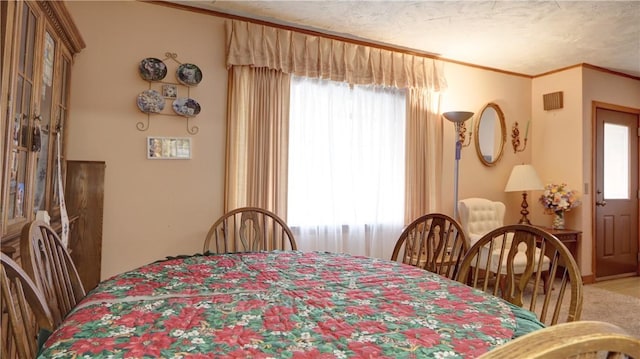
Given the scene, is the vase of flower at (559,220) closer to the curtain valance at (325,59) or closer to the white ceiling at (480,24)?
the white ceiling at (480,24)

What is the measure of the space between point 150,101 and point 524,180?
3813mm

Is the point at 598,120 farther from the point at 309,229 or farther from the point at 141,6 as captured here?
the point at 141,6

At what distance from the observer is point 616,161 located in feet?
15.1

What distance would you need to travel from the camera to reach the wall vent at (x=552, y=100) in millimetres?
4387

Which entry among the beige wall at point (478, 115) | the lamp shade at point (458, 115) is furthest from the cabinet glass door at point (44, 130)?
the beige wall at point (478, 115)

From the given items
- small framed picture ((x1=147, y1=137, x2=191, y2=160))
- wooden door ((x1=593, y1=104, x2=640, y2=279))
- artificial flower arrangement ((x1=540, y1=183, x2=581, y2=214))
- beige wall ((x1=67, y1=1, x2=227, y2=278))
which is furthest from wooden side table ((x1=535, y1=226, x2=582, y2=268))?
small framed picture ((x1=147, y1=137, x2=191, y2=160))

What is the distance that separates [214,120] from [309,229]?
4.10ft

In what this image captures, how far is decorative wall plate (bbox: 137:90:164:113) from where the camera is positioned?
2.78 metres

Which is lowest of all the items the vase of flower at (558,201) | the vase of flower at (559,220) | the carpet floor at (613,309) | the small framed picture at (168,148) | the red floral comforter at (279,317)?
the carpet floor at (613,309)

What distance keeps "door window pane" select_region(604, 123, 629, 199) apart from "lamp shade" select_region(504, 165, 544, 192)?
115cm

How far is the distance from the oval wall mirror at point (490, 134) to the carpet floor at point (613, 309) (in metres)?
1.69

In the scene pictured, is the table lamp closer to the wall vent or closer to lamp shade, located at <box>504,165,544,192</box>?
lamp shade, located at <box>504,165,544,192</box>

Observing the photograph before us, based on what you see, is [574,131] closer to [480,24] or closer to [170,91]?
[480,24]

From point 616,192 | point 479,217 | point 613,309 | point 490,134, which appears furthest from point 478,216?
point 616,192
